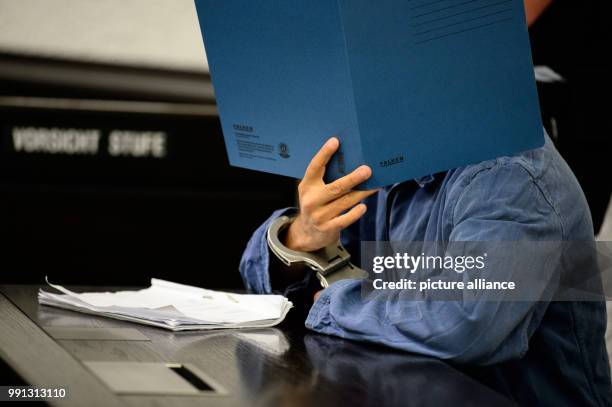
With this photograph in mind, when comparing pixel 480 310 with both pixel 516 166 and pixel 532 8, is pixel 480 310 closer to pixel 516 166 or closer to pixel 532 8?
pixel 516 166

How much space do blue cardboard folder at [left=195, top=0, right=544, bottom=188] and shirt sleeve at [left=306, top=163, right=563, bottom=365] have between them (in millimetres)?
53

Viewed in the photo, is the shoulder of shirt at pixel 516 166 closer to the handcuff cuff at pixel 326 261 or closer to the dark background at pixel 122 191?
the handcuff cuff at pixel 326 261

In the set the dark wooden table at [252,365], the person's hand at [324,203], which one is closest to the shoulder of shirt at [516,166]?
the person's hand at [324,203]

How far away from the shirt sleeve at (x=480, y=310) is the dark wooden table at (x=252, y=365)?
3 centimetres

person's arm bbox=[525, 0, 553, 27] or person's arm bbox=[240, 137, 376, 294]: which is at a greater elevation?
person's arm bbox=[525, 0, 553, 27]

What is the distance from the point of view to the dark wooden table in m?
0.69

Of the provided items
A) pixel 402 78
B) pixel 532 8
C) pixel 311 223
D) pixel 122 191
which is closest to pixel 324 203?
pixel 311 223

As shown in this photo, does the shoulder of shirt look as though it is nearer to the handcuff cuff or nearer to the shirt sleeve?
the shirt sleeve

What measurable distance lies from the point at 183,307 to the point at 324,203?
0.25m

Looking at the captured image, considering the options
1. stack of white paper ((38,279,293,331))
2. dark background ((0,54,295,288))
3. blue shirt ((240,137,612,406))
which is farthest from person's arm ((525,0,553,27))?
dark background ((0,54,295,288))

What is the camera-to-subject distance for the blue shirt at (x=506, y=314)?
0.92m

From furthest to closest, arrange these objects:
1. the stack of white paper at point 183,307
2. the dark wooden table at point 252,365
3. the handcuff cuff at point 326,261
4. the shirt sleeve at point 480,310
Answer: the handcuff cuff at point 326,261, the stack of white paper at point 183,307, the shirt sleeve at point 480,310, the dark wooden table at point 252,365

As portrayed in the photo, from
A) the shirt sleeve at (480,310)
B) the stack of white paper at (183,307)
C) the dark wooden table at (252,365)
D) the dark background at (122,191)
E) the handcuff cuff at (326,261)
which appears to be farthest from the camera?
the dark background at (122,191)

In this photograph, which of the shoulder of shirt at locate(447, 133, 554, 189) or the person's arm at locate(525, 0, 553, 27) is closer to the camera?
the shoulder of shirt at locate(447, 133, 554, 189)
